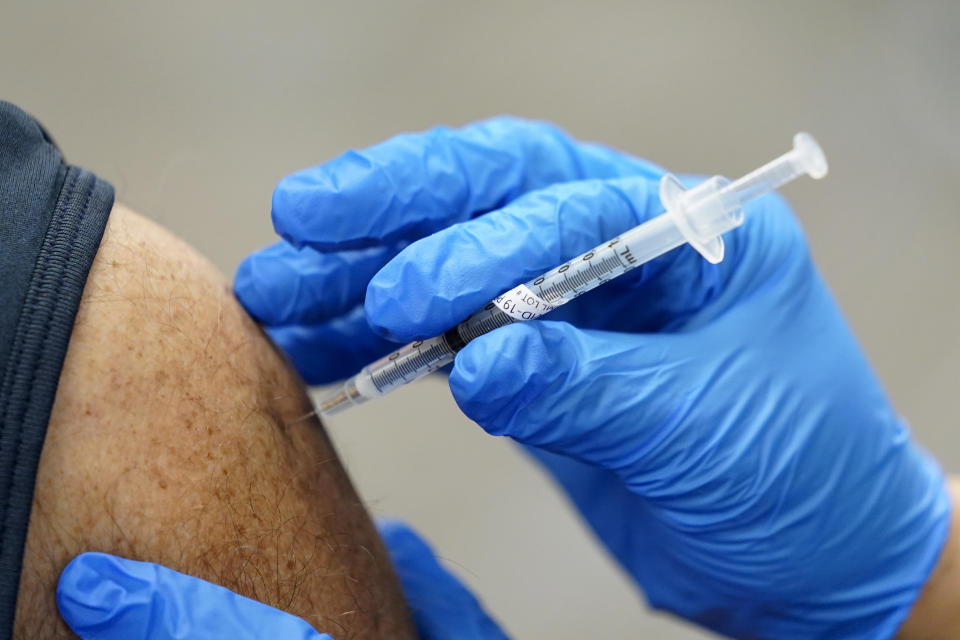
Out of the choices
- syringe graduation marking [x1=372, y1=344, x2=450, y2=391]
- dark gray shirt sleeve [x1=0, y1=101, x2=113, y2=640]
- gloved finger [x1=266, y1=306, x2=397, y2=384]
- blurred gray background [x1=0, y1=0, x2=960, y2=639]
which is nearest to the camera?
dark gray shirt sleeve [x1=0, y1=101, x2=113, y2=640]

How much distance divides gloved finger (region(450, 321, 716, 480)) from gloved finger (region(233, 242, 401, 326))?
1.18ft

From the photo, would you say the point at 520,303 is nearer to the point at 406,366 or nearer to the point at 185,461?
the point at 406,366

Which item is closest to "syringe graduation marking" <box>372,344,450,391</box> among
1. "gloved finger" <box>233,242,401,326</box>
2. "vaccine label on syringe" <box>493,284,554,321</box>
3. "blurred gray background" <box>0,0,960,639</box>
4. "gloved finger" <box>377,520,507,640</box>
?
"vaccine label on syringe" <box>493,284,554,321</box>

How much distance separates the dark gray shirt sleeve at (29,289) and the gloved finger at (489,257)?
34 centimetres

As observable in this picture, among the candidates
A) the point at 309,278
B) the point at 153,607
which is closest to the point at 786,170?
the point at 309,278

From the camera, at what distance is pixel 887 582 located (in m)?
1.17

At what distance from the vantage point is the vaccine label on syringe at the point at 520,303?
97 cm

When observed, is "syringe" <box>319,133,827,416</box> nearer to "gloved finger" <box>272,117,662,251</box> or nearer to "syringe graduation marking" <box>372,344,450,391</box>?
"syringe graduation marking" <box>372,344,450,391</box>

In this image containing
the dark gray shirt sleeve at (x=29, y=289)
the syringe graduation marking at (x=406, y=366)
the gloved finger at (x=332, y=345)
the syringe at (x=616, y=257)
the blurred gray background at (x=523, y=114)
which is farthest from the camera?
the blurred gray background at (x=523, y=114)

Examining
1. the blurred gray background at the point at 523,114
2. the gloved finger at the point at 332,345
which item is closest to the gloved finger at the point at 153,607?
the gloved finger at the point at 332,345

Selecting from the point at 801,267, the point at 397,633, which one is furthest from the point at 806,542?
the point at 397,633

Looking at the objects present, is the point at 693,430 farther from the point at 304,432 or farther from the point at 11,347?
the point at 11,347

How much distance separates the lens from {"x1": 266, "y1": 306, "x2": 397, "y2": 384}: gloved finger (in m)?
1.35

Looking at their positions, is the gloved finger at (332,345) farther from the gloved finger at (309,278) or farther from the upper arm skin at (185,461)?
the upper arm skin at (185,461)
